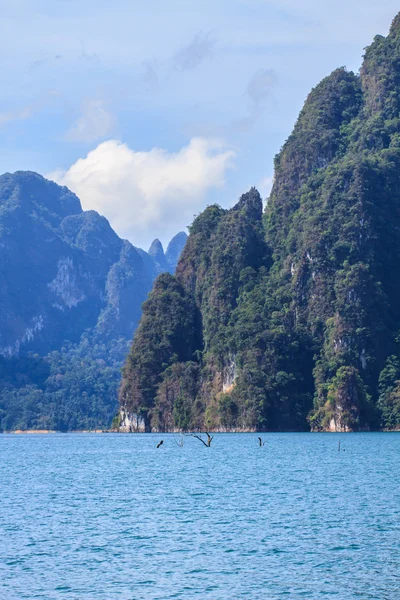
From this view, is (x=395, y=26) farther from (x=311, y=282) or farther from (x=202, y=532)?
(x=202, y=532)

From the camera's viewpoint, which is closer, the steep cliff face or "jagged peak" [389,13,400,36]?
the steep cliff face

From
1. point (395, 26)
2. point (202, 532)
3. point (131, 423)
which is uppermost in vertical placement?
point (395, 26)

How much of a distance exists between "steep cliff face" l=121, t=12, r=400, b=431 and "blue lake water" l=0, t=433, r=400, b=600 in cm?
6530

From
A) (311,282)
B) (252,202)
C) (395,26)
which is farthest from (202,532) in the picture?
(395,26)

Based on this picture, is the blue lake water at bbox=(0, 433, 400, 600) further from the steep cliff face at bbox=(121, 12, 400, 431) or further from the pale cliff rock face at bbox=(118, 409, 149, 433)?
the pale cliff rock face at bbox=(118, 409, 149, 433)

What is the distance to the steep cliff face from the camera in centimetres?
13588

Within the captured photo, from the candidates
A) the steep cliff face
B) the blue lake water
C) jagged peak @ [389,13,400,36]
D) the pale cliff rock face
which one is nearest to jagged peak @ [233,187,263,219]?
the steep cliff face

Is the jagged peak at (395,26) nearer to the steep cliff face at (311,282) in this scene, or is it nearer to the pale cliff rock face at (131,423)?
the steep cliff face at (311,282)

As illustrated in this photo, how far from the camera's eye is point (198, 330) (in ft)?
545

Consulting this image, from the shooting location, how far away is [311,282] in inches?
5758

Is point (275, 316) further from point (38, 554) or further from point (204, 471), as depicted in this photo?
point (38, 554)

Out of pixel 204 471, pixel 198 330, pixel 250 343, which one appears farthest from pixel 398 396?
pixel 204 471

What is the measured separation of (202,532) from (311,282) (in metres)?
109

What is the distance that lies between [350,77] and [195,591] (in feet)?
505
